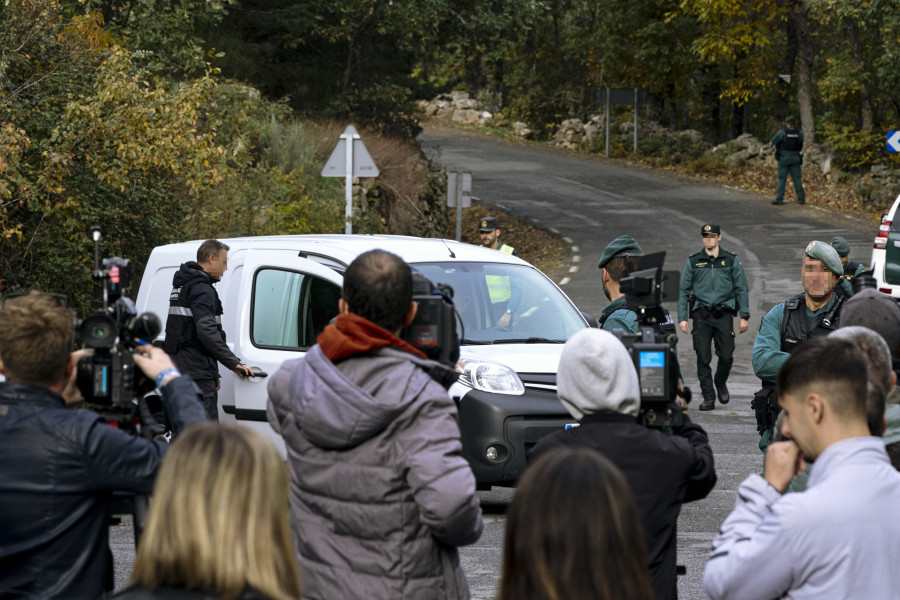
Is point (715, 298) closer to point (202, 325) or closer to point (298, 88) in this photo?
point (202, 325)

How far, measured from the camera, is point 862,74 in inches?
1261

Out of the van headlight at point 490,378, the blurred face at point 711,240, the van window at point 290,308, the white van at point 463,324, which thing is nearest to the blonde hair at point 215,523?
the white van at point 463,324

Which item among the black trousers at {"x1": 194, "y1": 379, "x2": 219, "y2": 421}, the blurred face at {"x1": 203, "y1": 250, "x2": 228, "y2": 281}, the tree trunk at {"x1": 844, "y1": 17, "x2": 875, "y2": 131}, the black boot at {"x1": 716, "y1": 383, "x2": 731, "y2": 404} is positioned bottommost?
the black boot at {"x1": 716, "y1": 383, "x2": 731, "y2": 404}

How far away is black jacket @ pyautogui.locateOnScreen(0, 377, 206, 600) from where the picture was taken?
11.3 ft

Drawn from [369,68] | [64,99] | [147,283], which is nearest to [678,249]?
[369,68]

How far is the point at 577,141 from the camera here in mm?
45375

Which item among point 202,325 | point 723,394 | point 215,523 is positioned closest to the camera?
point 215,523

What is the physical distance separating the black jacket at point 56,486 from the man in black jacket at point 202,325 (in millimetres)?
4844

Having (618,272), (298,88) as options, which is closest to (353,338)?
(618,272)

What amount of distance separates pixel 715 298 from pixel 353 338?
9.24 metres

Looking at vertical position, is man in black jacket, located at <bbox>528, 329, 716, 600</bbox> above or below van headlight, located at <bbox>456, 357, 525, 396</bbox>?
above

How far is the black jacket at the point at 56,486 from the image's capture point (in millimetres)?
3432

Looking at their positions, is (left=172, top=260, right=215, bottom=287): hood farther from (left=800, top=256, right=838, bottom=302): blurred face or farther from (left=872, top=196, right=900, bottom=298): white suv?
(left=872, top=196, right=900, bottom=298): white suv

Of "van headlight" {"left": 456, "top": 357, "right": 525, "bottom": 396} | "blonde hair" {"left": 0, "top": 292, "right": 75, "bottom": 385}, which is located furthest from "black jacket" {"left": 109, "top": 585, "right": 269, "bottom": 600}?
"van headlight" {"left": 456, "top": 357, "right": 525, "bottom": 396}
